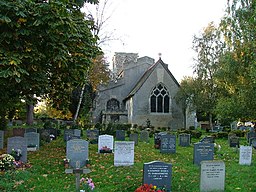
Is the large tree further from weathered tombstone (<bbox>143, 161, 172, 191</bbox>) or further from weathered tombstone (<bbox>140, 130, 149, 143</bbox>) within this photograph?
weathered tombstone (<bbox>140, 130, 149, 143</bbox>)

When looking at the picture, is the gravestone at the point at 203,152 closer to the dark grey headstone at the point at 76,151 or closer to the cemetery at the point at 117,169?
the cemetery at the point at 117,169

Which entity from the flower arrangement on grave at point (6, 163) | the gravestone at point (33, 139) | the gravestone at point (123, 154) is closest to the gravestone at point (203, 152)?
the gravestone at point (123, 154)

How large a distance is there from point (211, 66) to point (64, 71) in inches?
878

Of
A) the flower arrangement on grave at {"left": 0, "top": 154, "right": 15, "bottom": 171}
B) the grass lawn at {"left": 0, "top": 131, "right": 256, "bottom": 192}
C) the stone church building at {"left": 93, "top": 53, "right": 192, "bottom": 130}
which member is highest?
the stone church building at {"left": 93, "top": 53, "right": 192, "bottom": 130}

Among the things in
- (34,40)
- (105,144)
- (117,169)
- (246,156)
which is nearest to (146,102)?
(105,144)

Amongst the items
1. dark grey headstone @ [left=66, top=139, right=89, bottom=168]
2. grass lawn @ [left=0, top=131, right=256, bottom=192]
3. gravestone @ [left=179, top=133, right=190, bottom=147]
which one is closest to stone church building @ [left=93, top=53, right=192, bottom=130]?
gravestone @ [left=179, top=133, right=190, bottom=147]

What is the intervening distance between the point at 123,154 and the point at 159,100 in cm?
2744

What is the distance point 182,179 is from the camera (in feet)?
32.1

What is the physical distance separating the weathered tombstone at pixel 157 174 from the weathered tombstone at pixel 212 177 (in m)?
0.97

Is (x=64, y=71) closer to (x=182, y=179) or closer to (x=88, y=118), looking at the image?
(x=182, y=179)

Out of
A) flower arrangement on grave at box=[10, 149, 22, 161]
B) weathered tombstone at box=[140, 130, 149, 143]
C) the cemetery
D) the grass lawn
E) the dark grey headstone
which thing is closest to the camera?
the cemetery

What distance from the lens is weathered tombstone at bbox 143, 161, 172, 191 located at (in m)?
8.33

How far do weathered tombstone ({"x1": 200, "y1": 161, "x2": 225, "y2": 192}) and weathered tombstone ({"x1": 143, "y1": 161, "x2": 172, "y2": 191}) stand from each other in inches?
38.1

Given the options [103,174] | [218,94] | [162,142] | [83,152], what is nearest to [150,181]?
[103,174]
